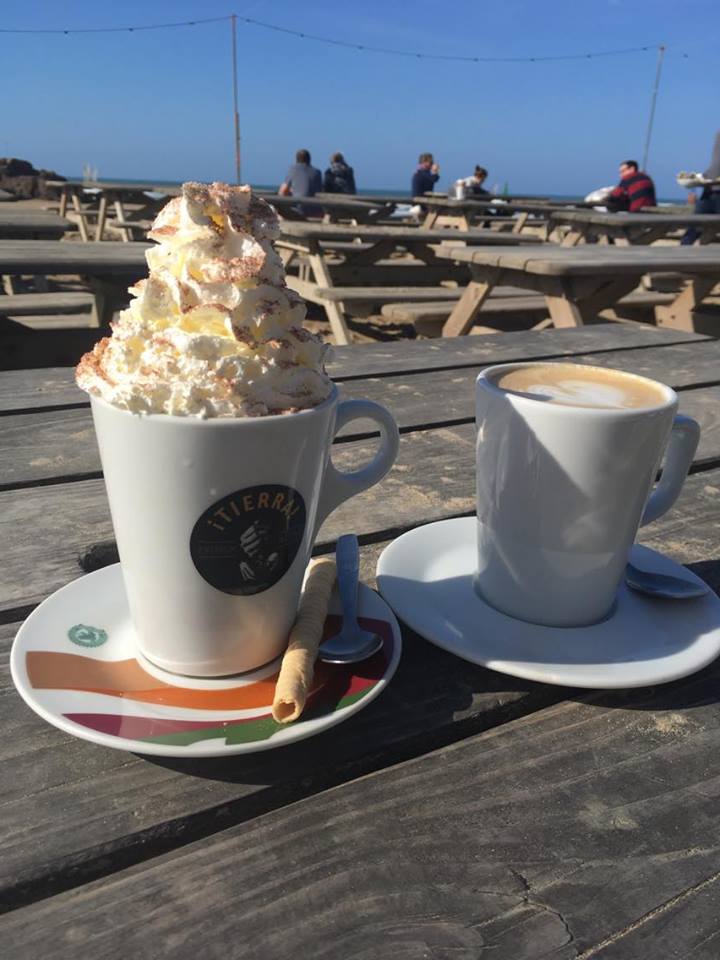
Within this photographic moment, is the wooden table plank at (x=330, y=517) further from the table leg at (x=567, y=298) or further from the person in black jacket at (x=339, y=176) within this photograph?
the person in black jacket at (x=339, y=176)

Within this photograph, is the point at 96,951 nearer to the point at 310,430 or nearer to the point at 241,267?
the point at 310,430

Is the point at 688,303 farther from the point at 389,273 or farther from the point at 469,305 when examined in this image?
the point at 389,273

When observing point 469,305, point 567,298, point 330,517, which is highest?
point 330,517

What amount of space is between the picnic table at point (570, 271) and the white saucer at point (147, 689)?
293cm

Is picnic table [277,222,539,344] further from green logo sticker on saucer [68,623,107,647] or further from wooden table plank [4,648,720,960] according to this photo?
wooden table plank [4,648,720,960]

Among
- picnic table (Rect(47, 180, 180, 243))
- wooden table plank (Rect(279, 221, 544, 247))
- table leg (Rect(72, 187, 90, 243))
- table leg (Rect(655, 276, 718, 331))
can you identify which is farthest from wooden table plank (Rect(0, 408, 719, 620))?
table leg (Rect(72, 187, 90, 243))

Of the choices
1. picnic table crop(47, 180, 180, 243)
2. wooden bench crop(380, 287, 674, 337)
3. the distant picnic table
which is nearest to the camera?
wooden bench crop(380, 287, 674, 337)

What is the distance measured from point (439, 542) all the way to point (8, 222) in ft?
14.1

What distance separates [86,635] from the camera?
672mm

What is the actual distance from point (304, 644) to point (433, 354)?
52.4 inches

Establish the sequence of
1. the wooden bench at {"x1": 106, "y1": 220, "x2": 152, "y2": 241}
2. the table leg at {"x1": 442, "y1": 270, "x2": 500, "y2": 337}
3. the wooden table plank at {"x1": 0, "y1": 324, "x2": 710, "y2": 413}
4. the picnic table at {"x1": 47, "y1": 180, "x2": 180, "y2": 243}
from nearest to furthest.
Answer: the wooden table plank at {"x1": 0, "y1": 324, "x2": 710, "y2": 413} < the table leg at {"x1": 442, "y1": 270, "x2": 500, "y2": 337} < the wooden bench at {"x1": 106, "y1": 220, "x2": 152, "y2": 241} < the picnic table at {"x1": 47, "y1": 180, "x2": 180, "y2": 243}

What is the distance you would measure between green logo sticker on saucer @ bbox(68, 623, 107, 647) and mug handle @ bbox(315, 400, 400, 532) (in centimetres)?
21

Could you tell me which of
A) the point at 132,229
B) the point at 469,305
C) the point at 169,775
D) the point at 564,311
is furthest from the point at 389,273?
the point at 169,775

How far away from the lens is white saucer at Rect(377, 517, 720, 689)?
656mm
